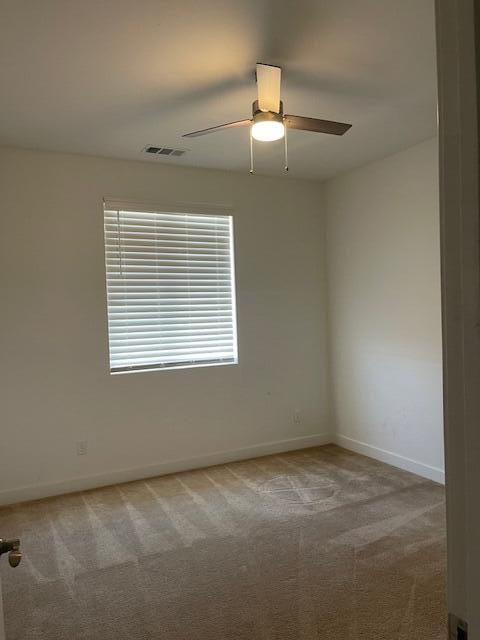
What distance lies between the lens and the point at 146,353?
410 centimetres

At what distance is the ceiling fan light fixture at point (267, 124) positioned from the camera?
7.81 feet

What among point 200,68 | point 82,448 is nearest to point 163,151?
point 200,68

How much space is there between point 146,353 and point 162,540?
1.63 m

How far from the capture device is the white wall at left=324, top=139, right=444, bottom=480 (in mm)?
3768

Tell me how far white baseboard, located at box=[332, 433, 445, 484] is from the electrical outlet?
2.50 meters

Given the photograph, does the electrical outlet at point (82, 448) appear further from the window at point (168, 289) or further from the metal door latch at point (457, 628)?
the metal door latch at point (457, 628)

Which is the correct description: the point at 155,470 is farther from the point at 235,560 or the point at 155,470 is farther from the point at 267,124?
the point at 267,124

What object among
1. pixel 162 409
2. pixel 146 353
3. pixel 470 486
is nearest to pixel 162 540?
pixel 162 409

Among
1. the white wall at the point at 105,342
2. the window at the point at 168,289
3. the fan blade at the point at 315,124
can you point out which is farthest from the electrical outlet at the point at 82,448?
the fan blade at the point at 315,124

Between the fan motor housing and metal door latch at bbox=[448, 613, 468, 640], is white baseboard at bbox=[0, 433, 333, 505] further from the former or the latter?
metal door latch at bbox=[448, 613, 468, 640]

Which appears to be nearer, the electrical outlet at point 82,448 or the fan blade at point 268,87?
Answer: the fan blade at point 268,87

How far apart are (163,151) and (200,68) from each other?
137 centimetres

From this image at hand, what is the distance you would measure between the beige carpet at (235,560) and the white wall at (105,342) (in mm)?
378

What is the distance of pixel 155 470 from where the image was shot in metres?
4.07
